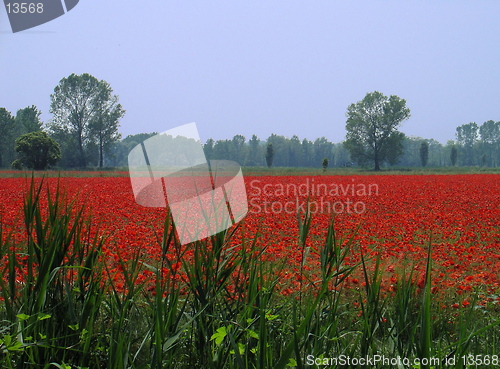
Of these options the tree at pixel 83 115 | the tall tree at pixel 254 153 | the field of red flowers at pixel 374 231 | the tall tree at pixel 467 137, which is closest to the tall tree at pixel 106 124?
the tree at pixel 83 115

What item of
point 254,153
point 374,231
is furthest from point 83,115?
point 374,231

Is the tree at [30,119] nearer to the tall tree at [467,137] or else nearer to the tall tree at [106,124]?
the tall tree at [106,124]

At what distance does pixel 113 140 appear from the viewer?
185 ft

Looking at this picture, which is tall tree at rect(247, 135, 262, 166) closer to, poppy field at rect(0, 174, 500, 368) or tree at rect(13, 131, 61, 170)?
tree at rect(13, 131, 61, 170)

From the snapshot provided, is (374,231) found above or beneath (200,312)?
beneath

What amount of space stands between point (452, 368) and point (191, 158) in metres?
3.34

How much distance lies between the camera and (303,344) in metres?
2.30

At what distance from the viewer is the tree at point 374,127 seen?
69.0 metres


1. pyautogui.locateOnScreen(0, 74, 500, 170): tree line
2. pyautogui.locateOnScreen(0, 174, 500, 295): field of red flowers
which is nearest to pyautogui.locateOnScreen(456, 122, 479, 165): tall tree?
pyautogui.locateOnScreen(0, 74, 500, 170): tree line

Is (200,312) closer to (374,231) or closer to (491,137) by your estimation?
(374,231)

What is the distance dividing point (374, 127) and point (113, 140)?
38.3 m

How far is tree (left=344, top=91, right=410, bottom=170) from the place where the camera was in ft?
226

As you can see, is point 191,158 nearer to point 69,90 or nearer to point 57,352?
A: point 57,352

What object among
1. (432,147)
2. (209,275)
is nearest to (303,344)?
(209,275)
